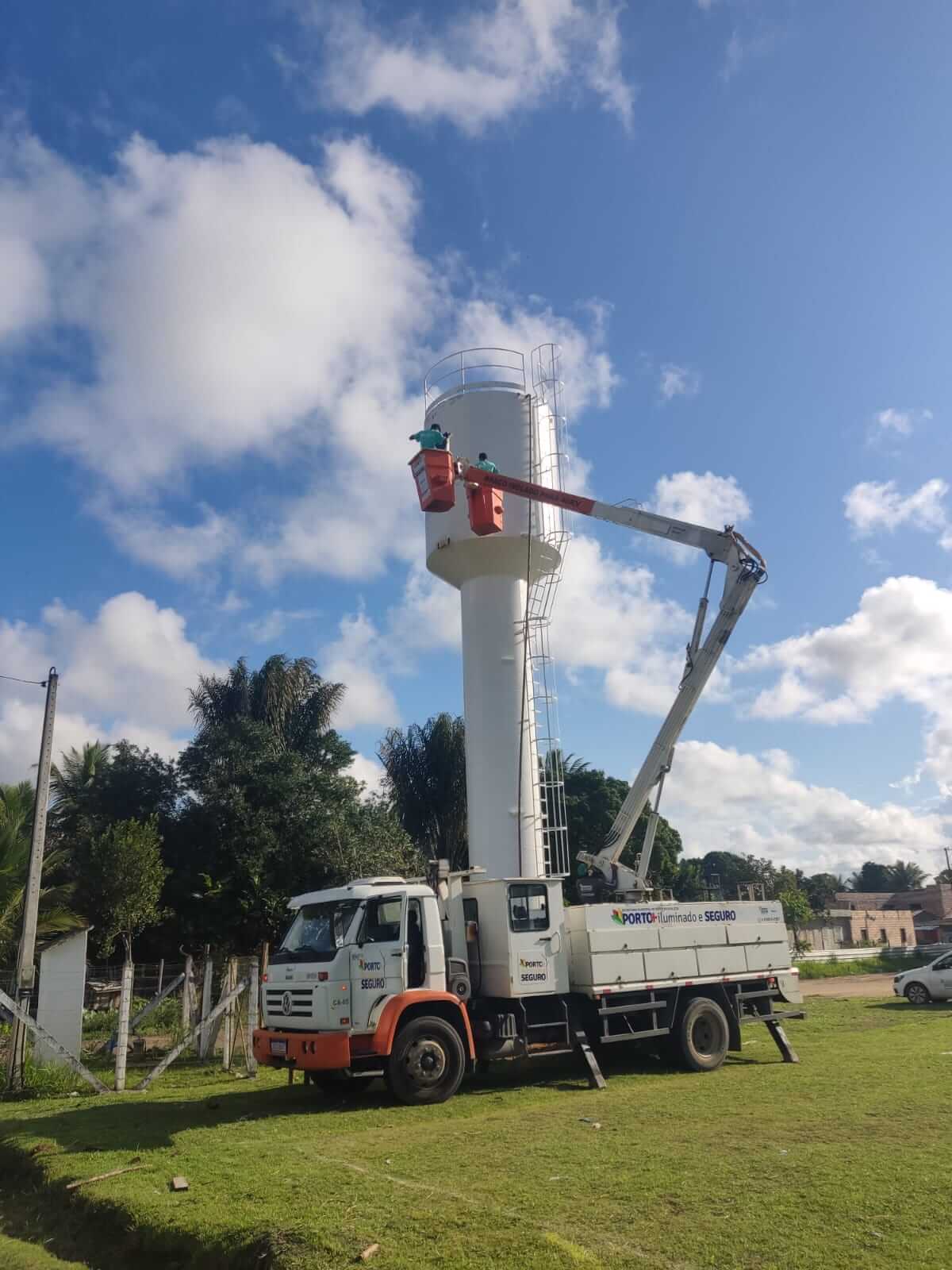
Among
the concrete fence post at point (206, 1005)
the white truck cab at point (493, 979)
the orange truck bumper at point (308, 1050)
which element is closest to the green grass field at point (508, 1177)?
the orange truck bumper at point (308, 1050)

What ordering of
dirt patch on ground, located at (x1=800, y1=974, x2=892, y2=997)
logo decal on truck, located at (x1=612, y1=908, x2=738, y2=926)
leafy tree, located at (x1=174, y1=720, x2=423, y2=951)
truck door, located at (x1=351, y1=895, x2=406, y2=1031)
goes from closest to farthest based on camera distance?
truck door, located at (x1=351, y1=895, x2=406, y2=1031) < logo decal on truck, located at (x1=612, y1=908, x2=738, y2=926) < dirt patch on ground, located at (x1=800, y1=974, x2=892, y2=997) < leafy tree, located at (x1=174, y1=720, x2=423, y2=951)

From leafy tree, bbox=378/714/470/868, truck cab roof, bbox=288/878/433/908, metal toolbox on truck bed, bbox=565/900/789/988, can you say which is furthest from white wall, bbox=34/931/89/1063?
leafy tree, bbox=378/714/470/868

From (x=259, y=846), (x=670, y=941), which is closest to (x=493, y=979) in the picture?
(x=670, y=941)

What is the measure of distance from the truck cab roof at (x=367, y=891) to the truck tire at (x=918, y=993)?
16801 mm

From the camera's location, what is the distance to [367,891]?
11992mm

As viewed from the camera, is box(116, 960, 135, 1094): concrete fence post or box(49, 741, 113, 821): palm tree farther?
box(49, 741, 113, 821): palm tree

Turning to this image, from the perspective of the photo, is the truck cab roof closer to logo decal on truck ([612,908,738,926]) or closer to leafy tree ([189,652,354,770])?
logo decal on truck ([612,908,738,926])

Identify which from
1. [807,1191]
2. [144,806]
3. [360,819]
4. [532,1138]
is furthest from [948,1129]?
[144,806]

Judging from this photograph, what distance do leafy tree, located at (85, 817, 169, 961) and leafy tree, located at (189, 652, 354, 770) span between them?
32.7 ft

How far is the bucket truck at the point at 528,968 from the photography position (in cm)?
1140

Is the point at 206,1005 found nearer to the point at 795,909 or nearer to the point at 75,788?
the point at 75,788

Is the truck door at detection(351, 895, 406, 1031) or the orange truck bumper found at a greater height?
the truck door at detection(351, 895, 406, 1031)

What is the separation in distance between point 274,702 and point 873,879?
10712 cm

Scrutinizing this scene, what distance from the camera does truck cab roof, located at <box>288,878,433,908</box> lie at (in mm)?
11969
